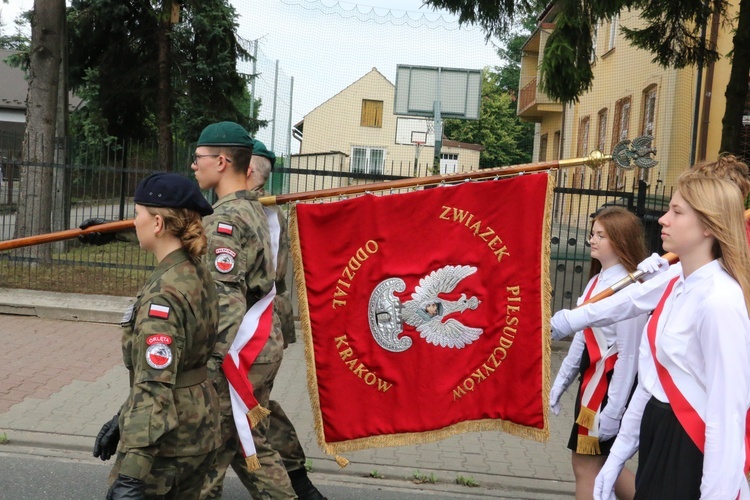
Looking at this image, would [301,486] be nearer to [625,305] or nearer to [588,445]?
[588,445]

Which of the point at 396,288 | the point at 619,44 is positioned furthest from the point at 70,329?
the point at 619,44

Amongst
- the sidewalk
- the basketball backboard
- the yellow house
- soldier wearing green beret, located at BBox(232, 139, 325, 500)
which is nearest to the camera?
soldier wearing green beret, located at BBox(232, 139, 325, 500)

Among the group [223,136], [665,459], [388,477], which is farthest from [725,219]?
[388,477]

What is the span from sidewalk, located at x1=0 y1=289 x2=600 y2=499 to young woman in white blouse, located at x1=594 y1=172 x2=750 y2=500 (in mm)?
2864

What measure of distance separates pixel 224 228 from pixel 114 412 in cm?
361

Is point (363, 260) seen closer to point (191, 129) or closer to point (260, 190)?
point (260, 190)

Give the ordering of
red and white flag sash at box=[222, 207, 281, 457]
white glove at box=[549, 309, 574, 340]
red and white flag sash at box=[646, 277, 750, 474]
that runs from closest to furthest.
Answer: red and white flag sash at box=[646, 277, 750, 474], white glove at box=[549, 309, 574, 340], red and white flag sash at box=[222, 207, 281, 457]

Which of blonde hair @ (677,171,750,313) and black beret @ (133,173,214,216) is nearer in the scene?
blonde hair @ (677,171,750,313)

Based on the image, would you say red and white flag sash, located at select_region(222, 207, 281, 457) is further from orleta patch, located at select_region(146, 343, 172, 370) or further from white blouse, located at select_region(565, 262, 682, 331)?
white blouse, located at select_region(565, 262, 682, 331)

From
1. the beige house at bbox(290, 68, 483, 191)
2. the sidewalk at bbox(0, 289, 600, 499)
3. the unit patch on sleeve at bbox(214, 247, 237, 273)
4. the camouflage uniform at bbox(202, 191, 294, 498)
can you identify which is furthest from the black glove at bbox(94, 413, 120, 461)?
the beige house at bbox(290, 68, 483, 191)

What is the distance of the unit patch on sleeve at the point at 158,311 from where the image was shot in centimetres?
281

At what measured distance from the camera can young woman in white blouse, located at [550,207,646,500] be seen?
396 cm

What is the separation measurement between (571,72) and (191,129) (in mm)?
13198

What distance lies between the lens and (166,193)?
296 cm
